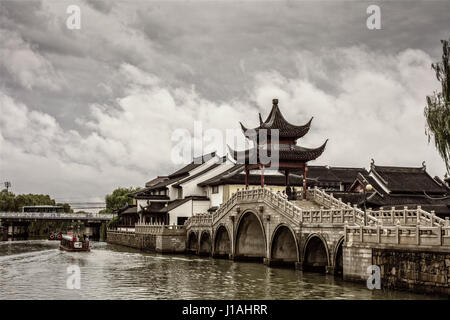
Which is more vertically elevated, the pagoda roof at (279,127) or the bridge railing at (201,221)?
the pagoda roof at (279,127)

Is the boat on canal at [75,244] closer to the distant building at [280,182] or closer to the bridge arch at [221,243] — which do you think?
the distant building at [280,182]

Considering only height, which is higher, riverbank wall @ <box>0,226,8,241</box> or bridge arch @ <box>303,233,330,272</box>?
bridge arch @ <box>303,233,330,272</box>

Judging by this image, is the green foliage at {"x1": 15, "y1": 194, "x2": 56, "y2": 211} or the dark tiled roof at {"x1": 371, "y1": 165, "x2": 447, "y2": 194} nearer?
the dark tiled roof at {"x1": 371, "y1": 165, "x2": 447, "y2": 194}

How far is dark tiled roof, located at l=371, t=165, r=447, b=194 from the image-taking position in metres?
52.5

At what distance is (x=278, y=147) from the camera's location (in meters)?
48.0

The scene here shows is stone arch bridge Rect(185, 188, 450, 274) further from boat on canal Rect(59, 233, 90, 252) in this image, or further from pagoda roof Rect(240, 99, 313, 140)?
boat on canal Rect(59, 233, 90, 252)

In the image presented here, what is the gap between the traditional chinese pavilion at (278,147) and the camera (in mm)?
47000

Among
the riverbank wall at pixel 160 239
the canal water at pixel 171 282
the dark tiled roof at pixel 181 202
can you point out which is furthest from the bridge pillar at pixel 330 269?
the dark tiled roof at pixel 181 202

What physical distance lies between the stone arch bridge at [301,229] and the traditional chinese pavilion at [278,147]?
3328mm

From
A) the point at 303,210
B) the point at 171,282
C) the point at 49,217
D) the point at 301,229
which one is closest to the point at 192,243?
the point at 303,210
